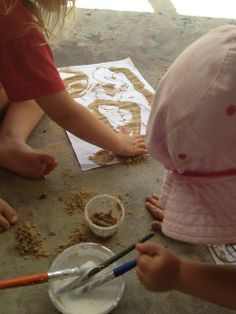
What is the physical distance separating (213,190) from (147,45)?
946mm

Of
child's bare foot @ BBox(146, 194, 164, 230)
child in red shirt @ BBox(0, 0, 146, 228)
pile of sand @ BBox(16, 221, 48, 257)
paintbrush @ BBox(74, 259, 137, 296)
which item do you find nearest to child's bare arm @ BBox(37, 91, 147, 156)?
child in red shirt @ BBox(0, 0, 146, 228)

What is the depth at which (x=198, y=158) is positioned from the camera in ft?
2.03

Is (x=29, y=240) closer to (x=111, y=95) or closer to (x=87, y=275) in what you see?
(x=87, y=275)

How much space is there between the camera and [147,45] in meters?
1.49

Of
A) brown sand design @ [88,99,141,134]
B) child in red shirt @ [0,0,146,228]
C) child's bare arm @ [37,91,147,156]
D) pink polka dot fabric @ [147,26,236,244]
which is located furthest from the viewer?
brown sand design @ [88,99,141,134]

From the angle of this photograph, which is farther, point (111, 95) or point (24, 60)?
point (111, 95)

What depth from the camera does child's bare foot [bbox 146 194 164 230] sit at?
93 centimetres

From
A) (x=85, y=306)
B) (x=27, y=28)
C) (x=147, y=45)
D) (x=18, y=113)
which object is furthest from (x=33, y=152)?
(x=147, y=45)

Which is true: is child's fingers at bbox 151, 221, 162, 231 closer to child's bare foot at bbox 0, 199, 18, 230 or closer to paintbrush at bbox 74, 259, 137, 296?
paintbrush at bbox 74, 259, 137, 296

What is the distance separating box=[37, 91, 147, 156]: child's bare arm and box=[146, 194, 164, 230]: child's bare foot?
0.15 meters

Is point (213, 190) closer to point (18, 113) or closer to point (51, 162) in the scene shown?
point (51, 162)

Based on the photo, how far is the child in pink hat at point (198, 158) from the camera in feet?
1.83

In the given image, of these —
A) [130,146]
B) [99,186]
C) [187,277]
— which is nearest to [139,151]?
[130,146]

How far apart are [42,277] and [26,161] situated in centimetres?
33
